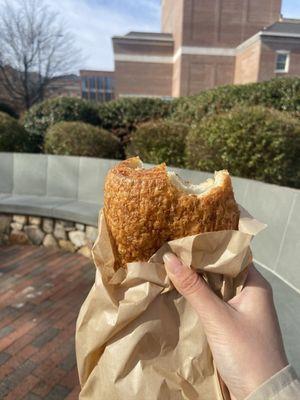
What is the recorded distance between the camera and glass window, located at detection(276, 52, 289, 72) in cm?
2583

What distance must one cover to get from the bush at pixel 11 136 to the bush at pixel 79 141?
1062 mm

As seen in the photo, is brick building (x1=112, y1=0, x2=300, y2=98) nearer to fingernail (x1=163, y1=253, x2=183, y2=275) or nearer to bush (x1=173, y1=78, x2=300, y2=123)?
bush (x1=173, y1=78, x2=300, y2=123)

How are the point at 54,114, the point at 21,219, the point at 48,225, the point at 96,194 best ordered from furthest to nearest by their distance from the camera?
the point at 54,114
the point at 96,194
the point at 21,219
the point at 48,225

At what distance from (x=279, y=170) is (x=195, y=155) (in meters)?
1.30

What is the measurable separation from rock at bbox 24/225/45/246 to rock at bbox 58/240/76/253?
35 cm

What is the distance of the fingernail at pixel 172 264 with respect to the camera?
112 cm

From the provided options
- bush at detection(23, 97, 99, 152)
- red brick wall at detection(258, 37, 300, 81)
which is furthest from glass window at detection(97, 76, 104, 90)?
bush at detection(23, 97, 99, 152)

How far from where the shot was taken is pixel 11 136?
8039 millimetres

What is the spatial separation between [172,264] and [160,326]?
0.74ft

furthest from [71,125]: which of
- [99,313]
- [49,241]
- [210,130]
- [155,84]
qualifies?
[155,84]

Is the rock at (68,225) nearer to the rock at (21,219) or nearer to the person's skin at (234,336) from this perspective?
the rock at (21,219)

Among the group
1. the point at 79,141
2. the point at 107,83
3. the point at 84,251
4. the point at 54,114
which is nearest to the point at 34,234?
the point at 84,251

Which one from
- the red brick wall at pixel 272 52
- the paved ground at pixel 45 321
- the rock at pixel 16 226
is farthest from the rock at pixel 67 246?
the red brick wall at pixel 272 52

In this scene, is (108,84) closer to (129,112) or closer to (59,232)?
(129,112)
